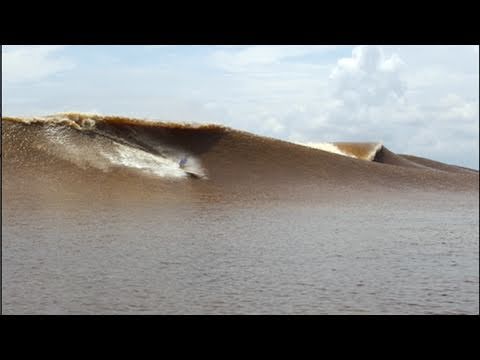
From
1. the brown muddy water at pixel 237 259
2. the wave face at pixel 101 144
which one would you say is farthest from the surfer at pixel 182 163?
the brown muddy water at pixel 237 259

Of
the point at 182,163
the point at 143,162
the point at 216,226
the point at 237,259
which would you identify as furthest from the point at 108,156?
the point at 237,259

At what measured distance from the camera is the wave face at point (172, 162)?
7254mm

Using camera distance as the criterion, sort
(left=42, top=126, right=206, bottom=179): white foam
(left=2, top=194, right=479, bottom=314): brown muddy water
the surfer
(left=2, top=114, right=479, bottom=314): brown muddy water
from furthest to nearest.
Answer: the surfer
(left=42, top=126, right=206, bottom=179): white foam
(left=2, top=114, right=479, bottom=314): brown muddy water
(left=2, top=194, right=479, bottom=314): brown muddy water

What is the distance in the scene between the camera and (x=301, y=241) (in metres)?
4.95

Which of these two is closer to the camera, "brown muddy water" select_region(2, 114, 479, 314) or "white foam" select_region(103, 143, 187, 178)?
"brown muddy water" select_region(2, 114, 479, 314)

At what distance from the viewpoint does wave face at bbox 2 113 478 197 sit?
7.25 m

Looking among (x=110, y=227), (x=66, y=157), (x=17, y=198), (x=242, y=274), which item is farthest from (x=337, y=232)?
(x=66, y=157)

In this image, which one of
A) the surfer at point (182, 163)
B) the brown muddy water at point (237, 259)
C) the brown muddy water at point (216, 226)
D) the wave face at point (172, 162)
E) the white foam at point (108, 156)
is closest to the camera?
the brown muddy water at point (237, 259)

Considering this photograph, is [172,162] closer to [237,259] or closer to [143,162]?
[143,162]

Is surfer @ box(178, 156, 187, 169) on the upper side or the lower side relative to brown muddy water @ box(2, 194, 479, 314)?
upper

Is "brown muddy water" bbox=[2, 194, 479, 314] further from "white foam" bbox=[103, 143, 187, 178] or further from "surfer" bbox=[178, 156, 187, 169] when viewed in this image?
"surfer" bbox=[178, 156, 187, 169]

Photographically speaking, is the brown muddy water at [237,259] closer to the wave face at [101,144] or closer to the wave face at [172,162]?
the wave face at [172,162]

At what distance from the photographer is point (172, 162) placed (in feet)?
25.9

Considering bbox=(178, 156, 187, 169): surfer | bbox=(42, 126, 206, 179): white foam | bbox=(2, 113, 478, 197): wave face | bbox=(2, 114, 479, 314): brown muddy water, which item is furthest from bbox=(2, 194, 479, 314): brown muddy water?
bbox=(178, 156, 187, 169): surfer
